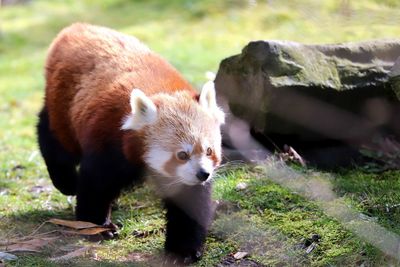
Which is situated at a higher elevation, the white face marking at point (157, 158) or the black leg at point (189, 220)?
the white face marking at point (157, 158)

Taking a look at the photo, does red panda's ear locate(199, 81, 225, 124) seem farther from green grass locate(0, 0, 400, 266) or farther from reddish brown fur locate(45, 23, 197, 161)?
green grass locate(0, 0, 400, 266)

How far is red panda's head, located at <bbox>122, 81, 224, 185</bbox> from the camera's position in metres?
3.90

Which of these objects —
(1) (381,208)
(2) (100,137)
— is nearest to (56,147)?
(2) (100,137)

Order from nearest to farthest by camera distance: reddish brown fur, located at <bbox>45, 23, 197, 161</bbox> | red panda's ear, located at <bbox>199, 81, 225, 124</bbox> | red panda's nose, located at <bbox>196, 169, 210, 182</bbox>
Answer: red panda's nose, located at <bbox>196, 169, 210, 182</bbox> → red panda's ear, located at <bbox>199, 81, 225, 124</bbox> → reddish brown fur, located at <bbox>45, 23, 197, 161</bbox>

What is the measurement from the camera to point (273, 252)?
12.8ft

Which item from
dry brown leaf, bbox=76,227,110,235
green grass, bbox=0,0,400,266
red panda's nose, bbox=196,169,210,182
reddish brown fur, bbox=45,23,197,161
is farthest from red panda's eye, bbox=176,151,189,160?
dry brown leaf, bbox=76,227,110,235

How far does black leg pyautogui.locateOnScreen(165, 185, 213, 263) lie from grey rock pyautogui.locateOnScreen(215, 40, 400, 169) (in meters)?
0.99

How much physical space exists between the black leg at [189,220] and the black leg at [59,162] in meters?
1.23

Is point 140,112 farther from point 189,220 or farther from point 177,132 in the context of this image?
point 189,220

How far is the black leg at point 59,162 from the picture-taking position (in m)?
5.12

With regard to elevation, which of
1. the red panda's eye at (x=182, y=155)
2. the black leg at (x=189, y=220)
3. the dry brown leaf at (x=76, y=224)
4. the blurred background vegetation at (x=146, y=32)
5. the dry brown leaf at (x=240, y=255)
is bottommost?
the blurred background vegetation at (x=146, y=32)

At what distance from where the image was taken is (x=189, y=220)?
4.14 m

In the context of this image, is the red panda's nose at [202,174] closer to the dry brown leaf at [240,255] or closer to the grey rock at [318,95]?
the dry brown leaf at [240,255]

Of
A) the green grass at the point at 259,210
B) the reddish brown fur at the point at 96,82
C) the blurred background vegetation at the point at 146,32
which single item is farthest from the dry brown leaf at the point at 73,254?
the blurred background vegetation at the point at 146,32
